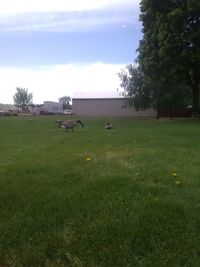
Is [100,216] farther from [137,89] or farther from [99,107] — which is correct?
[99,107]

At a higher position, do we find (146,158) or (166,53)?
(166,53)

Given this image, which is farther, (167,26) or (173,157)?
(167,26)

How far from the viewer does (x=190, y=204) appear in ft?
21.1

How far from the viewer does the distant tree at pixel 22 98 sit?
125700 millimetres

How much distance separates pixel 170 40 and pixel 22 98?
93222mm

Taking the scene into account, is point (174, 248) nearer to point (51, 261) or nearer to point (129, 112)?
point (51, 261)

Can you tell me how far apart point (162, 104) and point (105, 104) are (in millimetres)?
36452

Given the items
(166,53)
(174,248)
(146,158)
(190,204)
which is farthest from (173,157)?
(166,53)

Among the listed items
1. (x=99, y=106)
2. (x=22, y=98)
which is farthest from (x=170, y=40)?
(x=22, y=98)

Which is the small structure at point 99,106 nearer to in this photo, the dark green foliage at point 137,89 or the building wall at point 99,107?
the building wall at point 99,107

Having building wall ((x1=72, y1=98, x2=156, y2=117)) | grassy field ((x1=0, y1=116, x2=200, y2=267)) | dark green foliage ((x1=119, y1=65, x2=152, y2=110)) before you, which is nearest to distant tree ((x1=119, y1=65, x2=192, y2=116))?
dark green foliage ((x1=119, y1=65, x2=152, y2=110))

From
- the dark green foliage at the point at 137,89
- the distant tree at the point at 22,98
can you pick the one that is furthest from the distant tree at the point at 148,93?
the distant tree at the point at 22,98

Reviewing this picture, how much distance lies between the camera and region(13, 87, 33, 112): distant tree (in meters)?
126

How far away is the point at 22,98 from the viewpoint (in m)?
126
